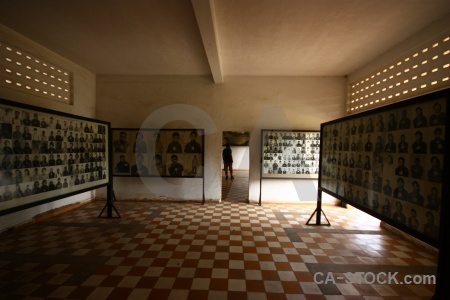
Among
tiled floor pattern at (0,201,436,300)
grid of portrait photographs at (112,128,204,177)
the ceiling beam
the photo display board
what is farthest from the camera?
grid of portrait photographs at (112,128,204,177)

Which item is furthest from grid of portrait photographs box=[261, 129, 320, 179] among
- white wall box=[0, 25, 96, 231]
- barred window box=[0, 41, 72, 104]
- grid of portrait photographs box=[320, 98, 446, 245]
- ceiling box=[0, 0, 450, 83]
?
barred window box=[0, 41, 72, 104]

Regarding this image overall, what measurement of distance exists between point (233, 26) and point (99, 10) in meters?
2.17

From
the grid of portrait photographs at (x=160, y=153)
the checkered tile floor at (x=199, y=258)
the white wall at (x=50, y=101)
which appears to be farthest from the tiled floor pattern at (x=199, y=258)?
the grid of portrait photographs at (x=160, y=153)

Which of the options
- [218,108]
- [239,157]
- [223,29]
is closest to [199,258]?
[223,29]

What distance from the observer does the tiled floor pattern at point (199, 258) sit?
256cm

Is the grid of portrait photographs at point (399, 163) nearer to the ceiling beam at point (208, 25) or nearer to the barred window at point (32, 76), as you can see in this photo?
the ceiling beam at point (208, 25)

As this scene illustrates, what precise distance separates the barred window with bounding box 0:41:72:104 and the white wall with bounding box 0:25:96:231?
11cm

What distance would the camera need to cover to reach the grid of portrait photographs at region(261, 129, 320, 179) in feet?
21.0

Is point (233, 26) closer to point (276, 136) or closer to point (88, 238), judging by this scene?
point (276, 136)

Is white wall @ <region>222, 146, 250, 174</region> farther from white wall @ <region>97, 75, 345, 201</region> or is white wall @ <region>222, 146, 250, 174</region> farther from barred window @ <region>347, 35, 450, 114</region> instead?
barred window @ <region>347, 35, 450, 114</region>

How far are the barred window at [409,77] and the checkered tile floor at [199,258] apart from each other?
2843mm

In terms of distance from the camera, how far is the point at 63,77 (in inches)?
213

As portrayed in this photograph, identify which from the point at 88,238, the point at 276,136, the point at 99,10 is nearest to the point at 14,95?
the point at 99,10

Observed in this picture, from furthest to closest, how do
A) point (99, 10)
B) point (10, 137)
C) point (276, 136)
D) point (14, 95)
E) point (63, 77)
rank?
point (276, 136)
point (63, 77)
point (14, 95)
point (99, 10)
point (10, 137)
